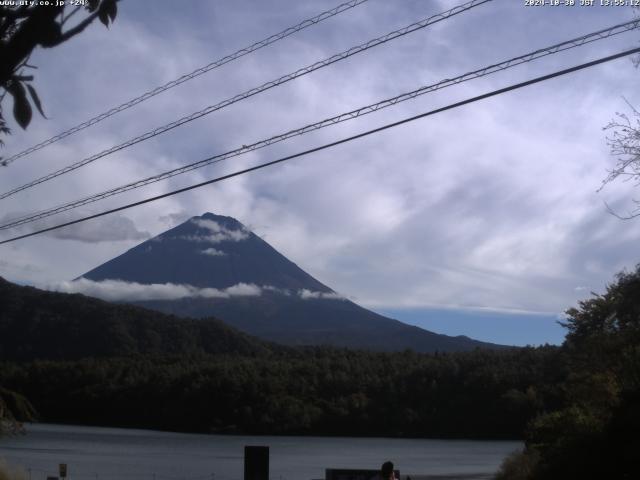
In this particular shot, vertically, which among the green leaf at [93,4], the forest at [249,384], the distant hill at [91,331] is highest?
the distant hill at [91,331]

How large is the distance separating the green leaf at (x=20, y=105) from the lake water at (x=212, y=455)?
3388 cm

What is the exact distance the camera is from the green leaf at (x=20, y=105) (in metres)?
5.04

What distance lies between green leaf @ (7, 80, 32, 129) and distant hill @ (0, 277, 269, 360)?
379 feet

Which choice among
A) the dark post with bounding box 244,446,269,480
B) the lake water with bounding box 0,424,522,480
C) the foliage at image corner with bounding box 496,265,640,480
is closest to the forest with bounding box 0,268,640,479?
the lake water with bounding box 0,424,522,480

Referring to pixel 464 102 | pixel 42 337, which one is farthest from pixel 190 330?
pixel 464 102

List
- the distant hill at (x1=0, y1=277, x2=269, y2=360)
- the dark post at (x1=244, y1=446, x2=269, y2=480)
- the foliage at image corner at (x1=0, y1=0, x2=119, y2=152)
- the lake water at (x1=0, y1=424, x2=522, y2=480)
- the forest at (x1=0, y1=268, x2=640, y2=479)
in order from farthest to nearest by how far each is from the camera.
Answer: the distant hill at (x1=0, y1=277, x2=269, y2=360) → the forest at (x1=0, y1=268, x2=640, y2=479) → the lake water at (x1=0, y1=424, x2=522, y2=480) → the dark post at (x1=244, y1=446, x2=269, y2=480) → the foliage at image corner at (x1=0, y1=0, x2=119, y2=152)

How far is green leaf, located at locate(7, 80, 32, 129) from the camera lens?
5039 millimetres

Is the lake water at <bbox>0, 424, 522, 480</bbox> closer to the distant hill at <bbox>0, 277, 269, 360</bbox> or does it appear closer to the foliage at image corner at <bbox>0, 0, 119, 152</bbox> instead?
the distant hill at <bbox>0, 277, 269, 360</bbox>

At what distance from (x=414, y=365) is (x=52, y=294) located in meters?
57.8

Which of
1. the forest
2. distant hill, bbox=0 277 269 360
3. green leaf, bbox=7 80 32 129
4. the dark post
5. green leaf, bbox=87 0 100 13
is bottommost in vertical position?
the dark post

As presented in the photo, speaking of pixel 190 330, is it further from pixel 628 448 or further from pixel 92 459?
pixel 628 448

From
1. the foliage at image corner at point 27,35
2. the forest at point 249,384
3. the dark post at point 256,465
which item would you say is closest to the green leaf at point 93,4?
the foliage at image corner at point 27,35

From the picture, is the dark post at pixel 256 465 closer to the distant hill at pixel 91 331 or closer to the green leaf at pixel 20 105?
the green leaf at pixel 20 105

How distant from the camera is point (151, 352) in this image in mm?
132500
